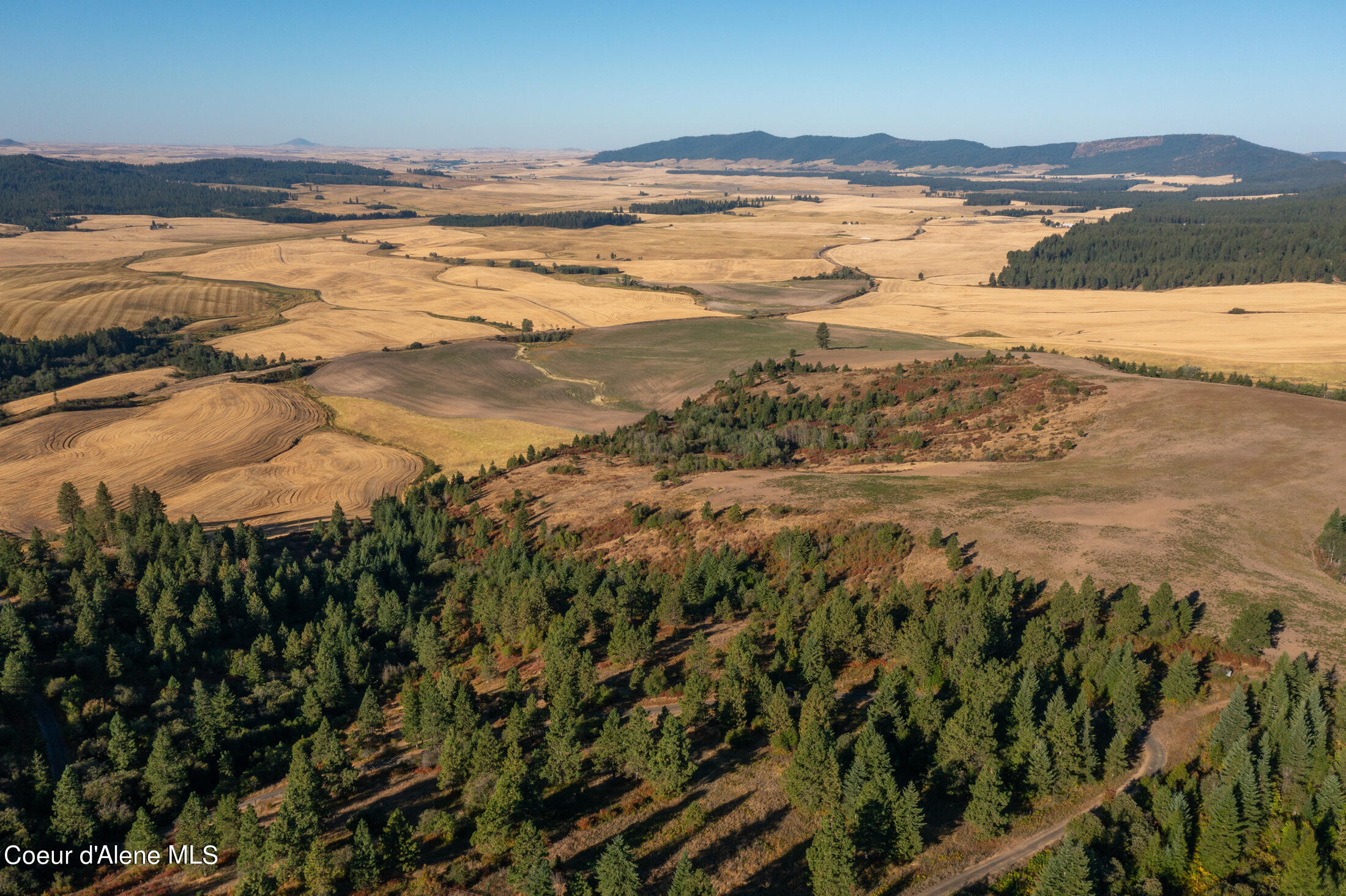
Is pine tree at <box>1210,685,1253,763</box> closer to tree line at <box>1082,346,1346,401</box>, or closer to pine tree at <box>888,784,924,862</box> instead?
pine tree at <box>888,784,924,862</box>

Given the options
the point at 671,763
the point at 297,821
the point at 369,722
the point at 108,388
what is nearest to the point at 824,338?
the point at 369,722

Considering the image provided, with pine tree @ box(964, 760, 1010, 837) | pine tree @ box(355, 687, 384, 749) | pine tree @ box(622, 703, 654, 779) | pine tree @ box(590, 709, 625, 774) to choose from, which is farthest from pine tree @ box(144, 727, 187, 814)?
pine tree @ box(964, 760, 1010, 837)

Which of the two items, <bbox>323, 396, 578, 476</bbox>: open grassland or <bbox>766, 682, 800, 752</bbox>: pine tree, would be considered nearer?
<bbox>766, 682, 800, 752</bbox>: pine tree

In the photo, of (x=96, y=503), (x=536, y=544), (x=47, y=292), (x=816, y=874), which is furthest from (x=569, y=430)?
(x=47, y=292)

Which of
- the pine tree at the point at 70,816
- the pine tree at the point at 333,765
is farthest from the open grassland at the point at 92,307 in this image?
the pine tree at the point at 333,765

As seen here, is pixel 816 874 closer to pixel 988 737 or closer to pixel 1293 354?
pixel 988 737

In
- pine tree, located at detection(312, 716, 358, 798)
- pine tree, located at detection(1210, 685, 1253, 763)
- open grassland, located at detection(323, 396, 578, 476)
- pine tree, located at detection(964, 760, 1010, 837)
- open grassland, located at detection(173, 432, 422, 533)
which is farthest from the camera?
open grassland, located at detection(323, 396, 578, 476)

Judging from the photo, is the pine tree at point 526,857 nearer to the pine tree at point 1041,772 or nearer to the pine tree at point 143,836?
the pine tree at point 143,836
